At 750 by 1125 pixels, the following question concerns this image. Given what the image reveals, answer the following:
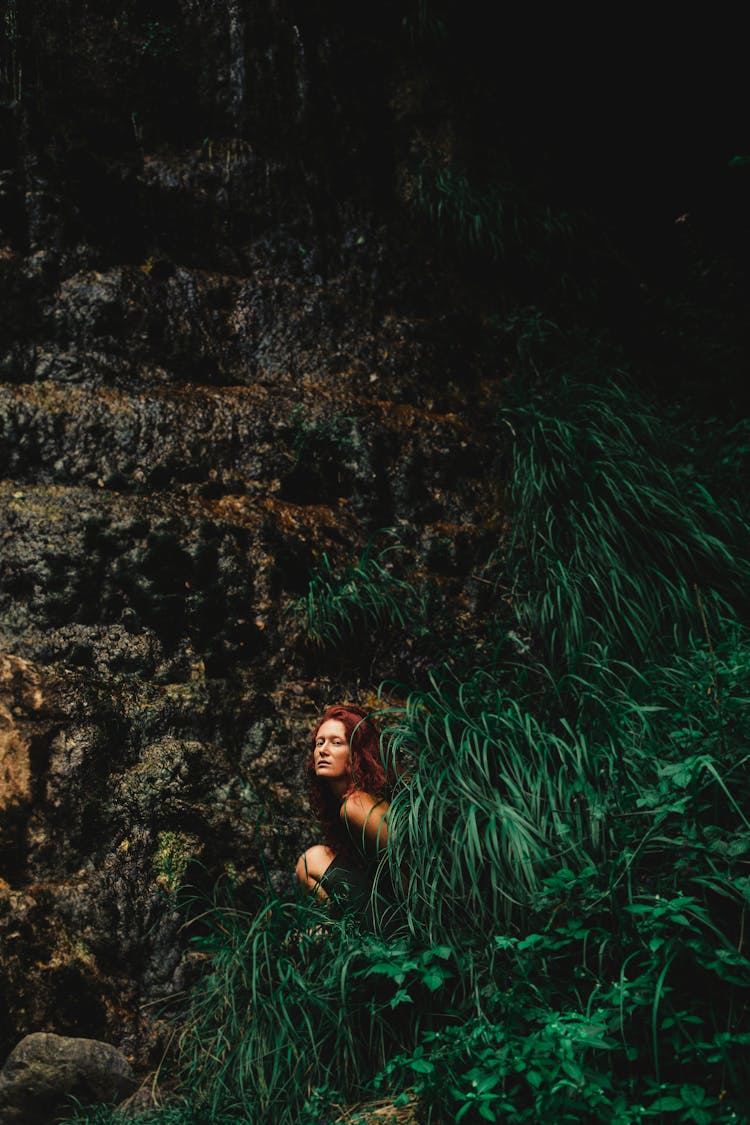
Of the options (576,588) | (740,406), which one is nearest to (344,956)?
(576,588)

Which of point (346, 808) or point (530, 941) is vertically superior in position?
point (346, 808)

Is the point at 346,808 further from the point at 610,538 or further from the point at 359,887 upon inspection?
the point at 610,538

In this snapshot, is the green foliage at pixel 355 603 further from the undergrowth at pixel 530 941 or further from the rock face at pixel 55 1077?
the rock face at pixel 55 1077

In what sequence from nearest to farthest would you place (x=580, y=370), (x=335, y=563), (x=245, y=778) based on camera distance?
(x=245, y=778)
(x=335, y=563)
(x=580, y=370)

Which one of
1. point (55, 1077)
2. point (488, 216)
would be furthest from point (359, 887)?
point (488, 216)

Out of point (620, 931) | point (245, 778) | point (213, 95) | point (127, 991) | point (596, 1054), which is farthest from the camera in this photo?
point (213, 95)

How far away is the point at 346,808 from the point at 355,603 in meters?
1.27

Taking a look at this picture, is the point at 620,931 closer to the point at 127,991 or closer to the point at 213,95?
the point at 127,991

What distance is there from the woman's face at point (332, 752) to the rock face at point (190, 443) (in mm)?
469

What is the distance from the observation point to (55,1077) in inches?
94.9

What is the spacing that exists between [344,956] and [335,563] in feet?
6.41

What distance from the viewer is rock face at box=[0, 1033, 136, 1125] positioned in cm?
237

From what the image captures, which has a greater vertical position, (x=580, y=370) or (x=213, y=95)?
(x=213, y=95)

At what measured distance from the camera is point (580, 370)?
4801mm
